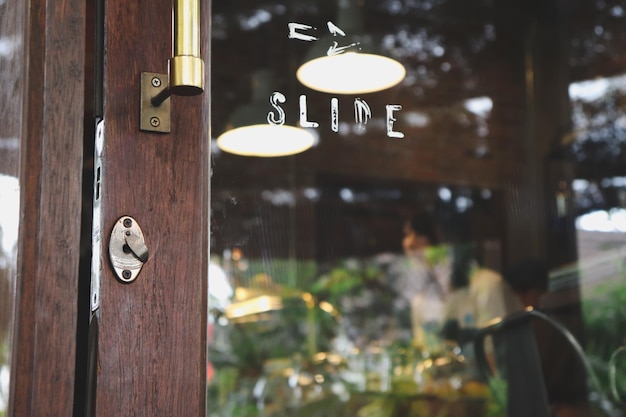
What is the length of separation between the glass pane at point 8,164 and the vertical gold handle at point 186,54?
6.4 inches

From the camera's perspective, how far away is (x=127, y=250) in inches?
27.6

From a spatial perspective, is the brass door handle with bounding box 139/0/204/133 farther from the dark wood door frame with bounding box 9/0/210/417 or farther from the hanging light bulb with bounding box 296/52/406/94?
the hanging light bulb with bounding box 296/52/406/94

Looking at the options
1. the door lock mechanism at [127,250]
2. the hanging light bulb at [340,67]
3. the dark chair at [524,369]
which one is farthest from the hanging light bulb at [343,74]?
the dark chair at [524,369]

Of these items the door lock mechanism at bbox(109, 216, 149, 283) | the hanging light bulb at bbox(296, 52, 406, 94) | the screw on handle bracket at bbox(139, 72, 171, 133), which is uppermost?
the hanging light bulb at bbox(296, 52, 406, 94)

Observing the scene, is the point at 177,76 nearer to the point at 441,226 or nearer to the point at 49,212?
the point at 49,212

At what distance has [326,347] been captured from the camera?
156 inches

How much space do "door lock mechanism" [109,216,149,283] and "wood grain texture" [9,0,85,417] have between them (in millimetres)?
32

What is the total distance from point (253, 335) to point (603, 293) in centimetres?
158

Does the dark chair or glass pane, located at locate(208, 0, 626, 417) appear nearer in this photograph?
the dark chair

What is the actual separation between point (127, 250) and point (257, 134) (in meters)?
0.38

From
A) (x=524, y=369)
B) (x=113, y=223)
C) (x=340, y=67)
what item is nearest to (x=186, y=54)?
(x=113, y=223)

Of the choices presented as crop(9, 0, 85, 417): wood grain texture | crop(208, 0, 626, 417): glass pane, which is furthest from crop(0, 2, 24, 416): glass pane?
crop(208, 0, 626, 417): glass pane

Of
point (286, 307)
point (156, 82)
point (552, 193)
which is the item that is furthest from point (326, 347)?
point (156, 82)

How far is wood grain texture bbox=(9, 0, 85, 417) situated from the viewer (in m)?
0.66
